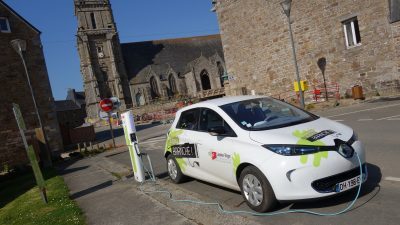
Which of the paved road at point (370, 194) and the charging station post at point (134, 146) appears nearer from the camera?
the paved road at point (370, 194)

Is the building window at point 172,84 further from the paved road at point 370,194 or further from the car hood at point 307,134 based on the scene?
the car hood at point 307,134

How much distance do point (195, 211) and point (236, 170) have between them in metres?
0.90

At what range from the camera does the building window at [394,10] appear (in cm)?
1848

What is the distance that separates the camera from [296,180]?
5.28 metres

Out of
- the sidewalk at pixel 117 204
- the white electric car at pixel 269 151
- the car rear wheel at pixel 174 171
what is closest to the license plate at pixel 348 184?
the white electric car at pixel 269 151

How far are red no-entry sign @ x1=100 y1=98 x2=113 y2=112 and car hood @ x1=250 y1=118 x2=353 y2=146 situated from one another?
13.3 m

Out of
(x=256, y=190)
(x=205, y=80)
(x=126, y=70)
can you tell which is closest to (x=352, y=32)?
(x=256, y=190)

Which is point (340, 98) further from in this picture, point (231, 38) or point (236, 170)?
point (236, 170)

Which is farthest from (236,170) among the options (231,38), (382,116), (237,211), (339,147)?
(231,38)

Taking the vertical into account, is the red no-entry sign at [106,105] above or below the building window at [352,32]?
below

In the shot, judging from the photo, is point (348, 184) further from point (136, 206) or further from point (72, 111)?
point (72, 111)

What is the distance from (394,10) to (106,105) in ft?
45.3

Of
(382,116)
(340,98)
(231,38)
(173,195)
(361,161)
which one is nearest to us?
(361,161)

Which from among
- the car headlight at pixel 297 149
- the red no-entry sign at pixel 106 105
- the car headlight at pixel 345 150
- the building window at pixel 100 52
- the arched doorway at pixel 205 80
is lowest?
the car headlight at pixel 345 150
